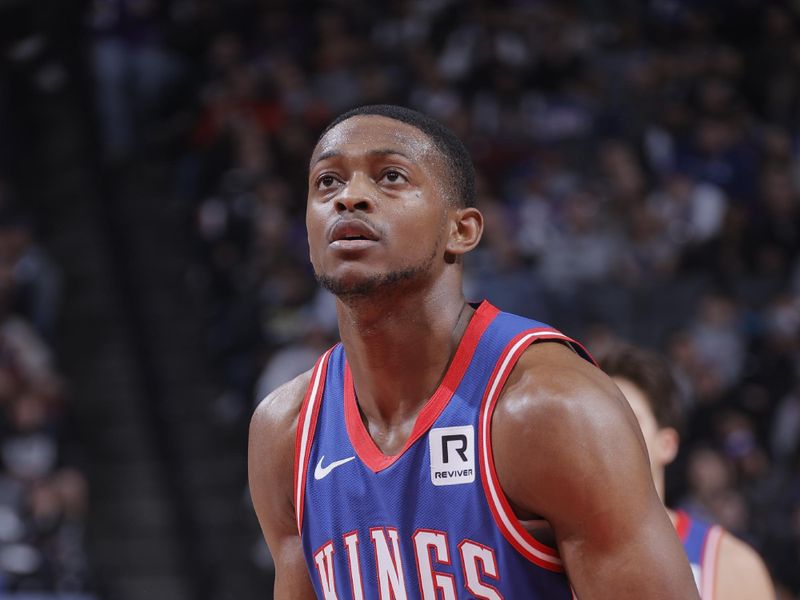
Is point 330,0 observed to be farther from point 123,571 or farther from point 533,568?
point 533,568

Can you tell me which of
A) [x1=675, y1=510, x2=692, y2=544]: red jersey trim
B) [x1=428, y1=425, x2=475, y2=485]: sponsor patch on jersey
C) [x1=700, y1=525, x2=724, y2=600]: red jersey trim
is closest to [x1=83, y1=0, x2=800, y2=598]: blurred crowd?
[x1=675, y1=510, x2=692, y2=544]: red jersey trim

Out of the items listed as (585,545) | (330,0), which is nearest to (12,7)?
(330,0)

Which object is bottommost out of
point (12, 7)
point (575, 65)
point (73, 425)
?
point (73, 425)

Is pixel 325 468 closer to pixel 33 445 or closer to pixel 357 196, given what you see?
pixel 357 196

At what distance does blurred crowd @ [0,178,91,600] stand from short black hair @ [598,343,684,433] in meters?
4.82

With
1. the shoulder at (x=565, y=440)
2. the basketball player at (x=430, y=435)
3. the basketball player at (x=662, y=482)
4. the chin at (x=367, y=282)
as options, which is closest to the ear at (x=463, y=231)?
the basketball player at (x=430, y=435)

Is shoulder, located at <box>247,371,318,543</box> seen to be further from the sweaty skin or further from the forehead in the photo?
the sweaty skin

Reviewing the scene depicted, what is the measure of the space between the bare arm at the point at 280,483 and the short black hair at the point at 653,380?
124 cm

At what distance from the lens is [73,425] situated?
876 centimetres

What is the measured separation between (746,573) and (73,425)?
6299 mm

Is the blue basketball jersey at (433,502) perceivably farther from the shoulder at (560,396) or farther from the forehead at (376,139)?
the forehead at (376,139)

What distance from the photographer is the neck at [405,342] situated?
103 inches

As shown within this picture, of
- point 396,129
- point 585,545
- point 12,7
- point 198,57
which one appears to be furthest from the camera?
point 198,57

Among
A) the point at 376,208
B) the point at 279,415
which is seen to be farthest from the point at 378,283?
the point at 279,415
